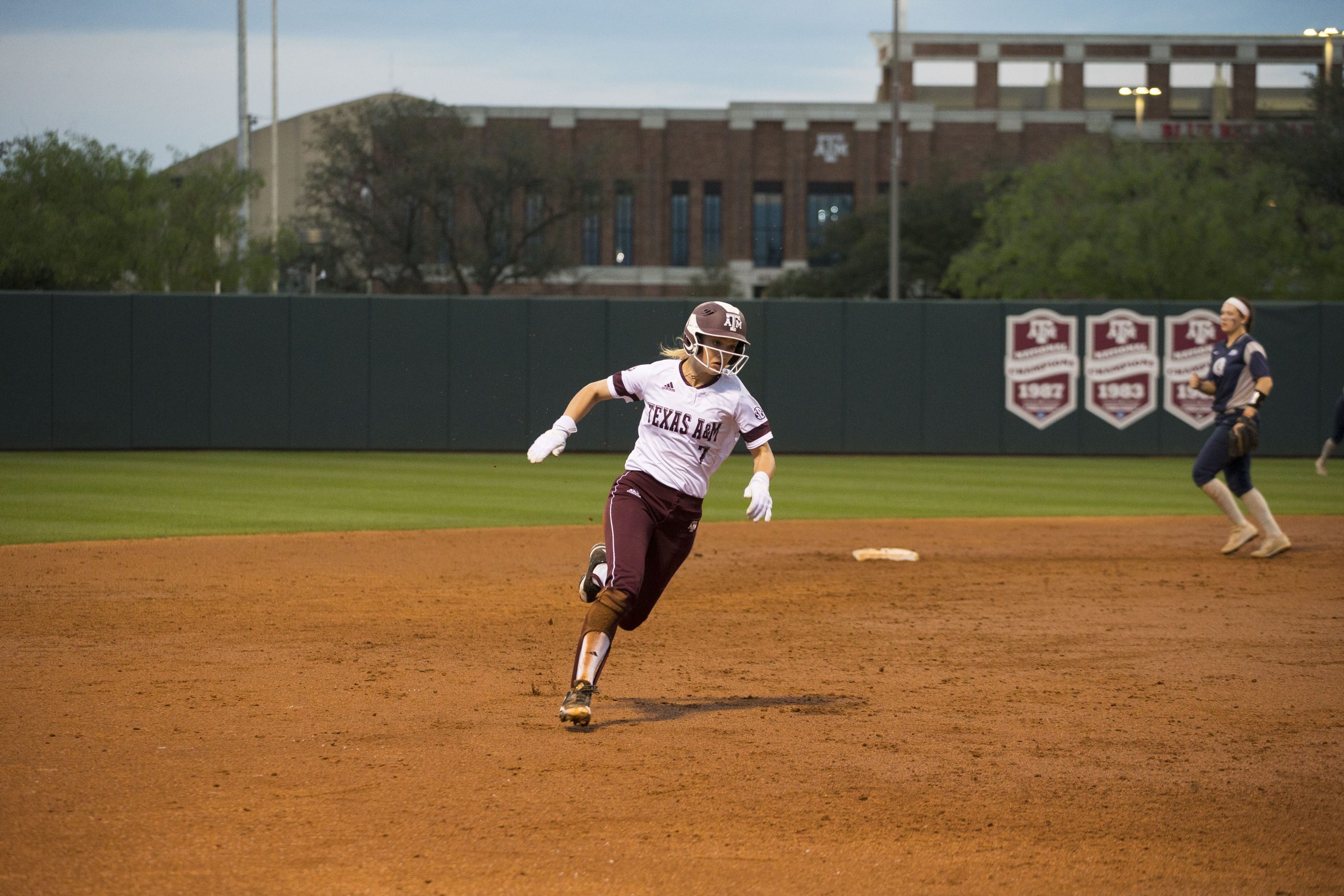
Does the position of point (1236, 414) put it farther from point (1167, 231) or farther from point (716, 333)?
point (1167, 231)

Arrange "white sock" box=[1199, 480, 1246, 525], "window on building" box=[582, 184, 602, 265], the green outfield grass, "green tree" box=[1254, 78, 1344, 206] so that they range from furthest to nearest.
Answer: "window on building" box=[582, 184, 602, 265], "green tree" box=[1254, 78, 1344, 206], the green outfield grass, "white sock" box=[1199, 480, 1246, 525]

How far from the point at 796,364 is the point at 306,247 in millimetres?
29920

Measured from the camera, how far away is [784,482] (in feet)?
65.2

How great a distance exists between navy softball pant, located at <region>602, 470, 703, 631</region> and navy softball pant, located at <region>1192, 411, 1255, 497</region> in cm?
679

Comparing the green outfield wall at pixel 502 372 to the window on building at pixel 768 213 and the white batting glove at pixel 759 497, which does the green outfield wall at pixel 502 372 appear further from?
the window on building at pixel 768 213

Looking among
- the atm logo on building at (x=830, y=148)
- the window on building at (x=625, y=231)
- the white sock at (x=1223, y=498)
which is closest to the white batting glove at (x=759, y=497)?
the white sock at (x=1223, y=498)

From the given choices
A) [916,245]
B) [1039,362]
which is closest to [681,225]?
[916,245]

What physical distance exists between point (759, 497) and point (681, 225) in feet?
193

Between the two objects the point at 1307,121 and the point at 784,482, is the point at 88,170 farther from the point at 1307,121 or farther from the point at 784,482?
the point at 1307,121

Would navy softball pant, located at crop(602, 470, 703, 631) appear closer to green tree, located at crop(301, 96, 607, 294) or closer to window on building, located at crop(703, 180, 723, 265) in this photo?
green tree, located at crop(301, 96, 607, 294)

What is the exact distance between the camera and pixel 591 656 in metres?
5.84

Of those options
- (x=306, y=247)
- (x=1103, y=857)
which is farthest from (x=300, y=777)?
(x=306, y=247)

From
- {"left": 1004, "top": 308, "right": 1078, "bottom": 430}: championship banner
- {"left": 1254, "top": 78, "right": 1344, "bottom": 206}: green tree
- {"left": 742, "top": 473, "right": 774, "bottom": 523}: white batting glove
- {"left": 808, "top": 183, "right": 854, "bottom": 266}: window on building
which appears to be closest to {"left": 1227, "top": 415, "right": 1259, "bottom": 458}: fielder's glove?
{"left": 742, "top": 473, "right": 774, "bottom": 523}: white batting glove

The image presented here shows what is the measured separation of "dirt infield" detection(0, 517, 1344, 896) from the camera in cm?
408
